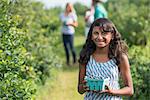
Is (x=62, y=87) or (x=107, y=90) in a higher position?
(x=107, y=90)

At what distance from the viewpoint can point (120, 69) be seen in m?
4.59

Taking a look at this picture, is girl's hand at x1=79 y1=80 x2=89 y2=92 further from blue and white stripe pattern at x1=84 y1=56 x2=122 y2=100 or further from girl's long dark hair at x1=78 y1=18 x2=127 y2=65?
girl's long dark hair at x1=78 y1=18 x2=127 y2=65

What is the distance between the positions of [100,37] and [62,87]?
18.0 feet

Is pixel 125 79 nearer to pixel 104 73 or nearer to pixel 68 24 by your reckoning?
pixel 104 73

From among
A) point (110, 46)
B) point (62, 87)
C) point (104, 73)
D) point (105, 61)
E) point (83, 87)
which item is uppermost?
point (110, 46)

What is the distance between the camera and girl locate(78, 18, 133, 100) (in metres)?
4.54

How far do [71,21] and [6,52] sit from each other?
627 cm

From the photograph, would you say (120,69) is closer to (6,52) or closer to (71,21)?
(6,52)

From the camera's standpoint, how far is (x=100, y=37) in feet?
15.0

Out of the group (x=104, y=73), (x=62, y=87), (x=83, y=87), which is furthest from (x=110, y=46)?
(x=62, y=87)

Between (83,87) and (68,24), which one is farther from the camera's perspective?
(68,24)

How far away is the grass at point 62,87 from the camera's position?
29.0 feet

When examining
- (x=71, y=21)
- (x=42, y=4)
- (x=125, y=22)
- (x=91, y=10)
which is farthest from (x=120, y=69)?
(x=125, y=22)

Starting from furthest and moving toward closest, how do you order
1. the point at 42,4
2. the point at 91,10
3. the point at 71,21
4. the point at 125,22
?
the point at 125,22 < the point at 42,4 < the point at 71,21 < the point at 91,10
